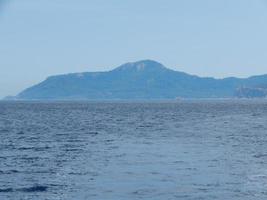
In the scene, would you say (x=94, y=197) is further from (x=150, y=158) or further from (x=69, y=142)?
(x=69, y=142)

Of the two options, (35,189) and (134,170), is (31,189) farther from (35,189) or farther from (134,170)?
(134,170)

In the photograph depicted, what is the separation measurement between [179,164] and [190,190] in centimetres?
972

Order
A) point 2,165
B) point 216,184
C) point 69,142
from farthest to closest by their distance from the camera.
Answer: point 69,142
point 2,165
point 216,184

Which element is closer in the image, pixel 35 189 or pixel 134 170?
pixel 35 189

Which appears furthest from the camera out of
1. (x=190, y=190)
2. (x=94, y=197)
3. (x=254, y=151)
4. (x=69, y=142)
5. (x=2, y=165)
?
(x=69, y=142)

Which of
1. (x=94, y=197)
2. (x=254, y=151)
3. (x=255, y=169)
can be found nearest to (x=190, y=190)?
(x=94, y=197)

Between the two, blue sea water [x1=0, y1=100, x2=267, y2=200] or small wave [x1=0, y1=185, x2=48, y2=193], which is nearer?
blue sea water [x1=0, y1=100, x2=267, y2=200]

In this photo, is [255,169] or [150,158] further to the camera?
[150,158]

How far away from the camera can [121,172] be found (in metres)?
33.1

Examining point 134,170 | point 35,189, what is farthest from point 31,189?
point 134,170

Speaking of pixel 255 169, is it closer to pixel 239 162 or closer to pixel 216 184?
pixel 239 162

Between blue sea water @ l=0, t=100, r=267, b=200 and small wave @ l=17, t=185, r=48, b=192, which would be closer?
blue sea water @ l=0, t=100, r=267, b=200

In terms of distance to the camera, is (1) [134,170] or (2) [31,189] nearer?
(2) [31,189]

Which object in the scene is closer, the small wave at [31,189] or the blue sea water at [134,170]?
the blue sea water at [134,170]
